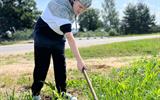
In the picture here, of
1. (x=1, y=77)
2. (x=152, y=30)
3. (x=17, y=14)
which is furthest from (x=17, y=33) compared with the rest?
(x=1, y=77)

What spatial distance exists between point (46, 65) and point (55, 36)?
1.35 ft

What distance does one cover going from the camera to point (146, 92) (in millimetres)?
4199

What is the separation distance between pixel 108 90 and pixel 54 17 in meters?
1.04

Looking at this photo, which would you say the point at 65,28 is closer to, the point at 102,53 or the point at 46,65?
Result: the point at 46,65

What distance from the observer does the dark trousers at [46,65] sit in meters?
5.14

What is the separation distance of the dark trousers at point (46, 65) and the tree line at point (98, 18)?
114ft

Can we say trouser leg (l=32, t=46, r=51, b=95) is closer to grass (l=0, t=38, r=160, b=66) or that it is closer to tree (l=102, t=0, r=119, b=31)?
grass (l=0, t=38, r=160, b=66)

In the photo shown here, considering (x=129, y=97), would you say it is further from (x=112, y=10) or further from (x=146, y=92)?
(x=112, y=10)

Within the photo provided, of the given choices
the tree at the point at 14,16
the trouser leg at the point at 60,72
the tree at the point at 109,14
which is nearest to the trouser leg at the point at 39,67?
the trouser leg at the point at 60,72

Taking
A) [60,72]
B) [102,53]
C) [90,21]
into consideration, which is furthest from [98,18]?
[60,72]

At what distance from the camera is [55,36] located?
500 centimetres

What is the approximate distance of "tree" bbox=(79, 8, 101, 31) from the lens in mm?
74938

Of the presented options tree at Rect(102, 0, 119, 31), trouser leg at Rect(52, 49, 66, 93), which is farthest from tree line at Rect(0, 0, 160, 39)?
trouser leg at Rect(52, 49, 66, 93)

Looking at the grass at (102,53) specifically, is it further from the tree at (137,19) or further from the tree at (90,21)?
the tree at (137,19)
